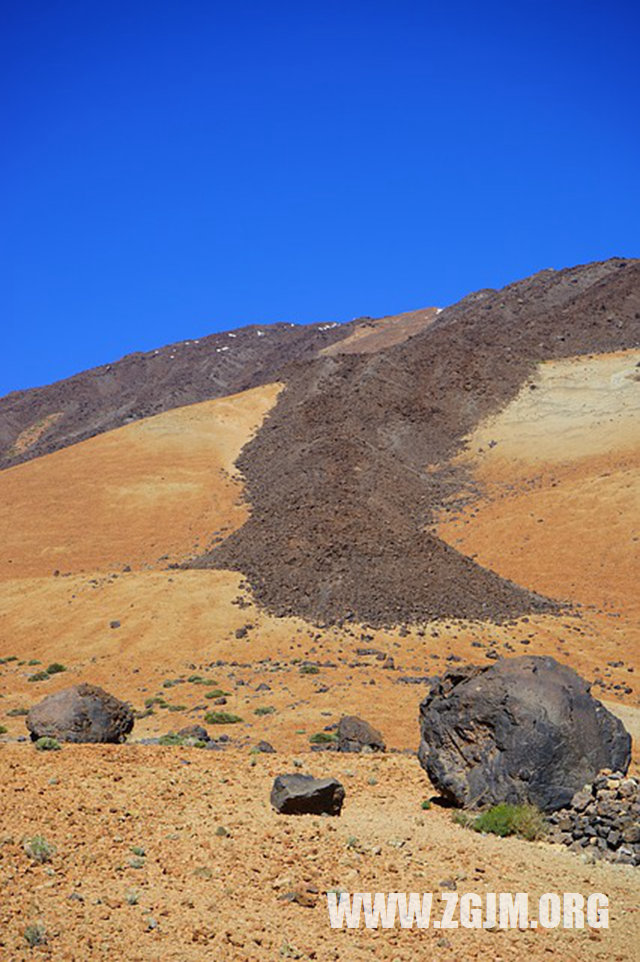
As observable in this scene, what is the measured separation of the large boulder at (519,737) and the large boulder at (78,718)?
5.91 meters

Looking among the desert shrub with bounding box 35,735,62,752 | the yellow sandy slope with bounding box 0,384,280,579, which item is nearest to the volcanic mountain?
the yellow sandy slope with bounding box 0,384,280,579

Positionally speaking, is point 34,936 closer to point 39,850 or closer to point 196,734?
point 39,850

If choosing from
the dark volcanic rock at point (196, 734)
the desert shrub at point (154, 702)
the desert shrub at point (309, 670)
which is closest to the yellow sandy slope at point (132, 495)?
the desert shrub at point (309, 670)

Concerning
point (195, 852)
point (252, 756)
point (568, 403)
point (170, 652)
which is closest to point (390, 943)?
point (195, 852)

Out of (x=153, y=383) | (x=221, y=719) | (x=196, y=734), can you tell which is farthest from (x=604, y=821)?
(x=153, y=383)

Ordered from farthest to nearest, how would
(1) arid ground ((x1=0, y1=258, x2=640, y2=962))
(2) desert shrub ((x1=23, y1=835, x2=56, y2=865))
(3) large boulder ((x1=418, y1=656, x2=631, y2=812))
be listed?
(3) large boulder ((x1=418, y1=656, x2=631, y2=812)), (2) desert shrub ((x1=23, y1=835, x2=56, y2=865)), (1) arid ground ((x1=0, y1=258, x2=640, y2=962))

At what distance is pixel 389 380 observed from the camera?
65750 millimetres

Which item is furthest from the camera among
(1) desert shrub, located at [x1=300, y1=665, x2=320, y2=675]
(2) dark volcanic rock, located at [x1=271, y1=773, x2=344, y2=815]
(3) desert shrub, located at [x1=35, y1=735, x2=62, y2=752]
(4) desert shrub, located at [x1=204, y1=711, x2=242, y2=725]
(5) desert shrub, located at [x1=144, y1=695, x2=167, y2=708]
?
(1) desert shrub, located at [x1=300, y1=665, x2=320, y2=675]

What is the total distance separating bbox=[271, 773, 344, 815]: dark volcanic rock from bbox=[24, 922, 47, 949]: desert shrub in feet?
14.7

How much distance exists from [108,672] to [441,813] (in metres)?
16.5

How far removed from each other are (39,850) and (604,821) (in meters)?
7.40

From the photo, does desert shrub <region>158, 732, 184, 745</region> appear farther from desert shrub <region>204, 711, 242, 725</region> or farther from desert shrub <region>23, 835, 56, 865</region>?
desert shrub <region>23, 835, 56, 865</region>

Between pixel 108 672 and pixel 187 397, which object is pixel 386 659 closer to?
pixel 108 672

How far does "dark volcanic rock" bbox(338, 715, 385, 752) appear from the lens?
52.7 feet
